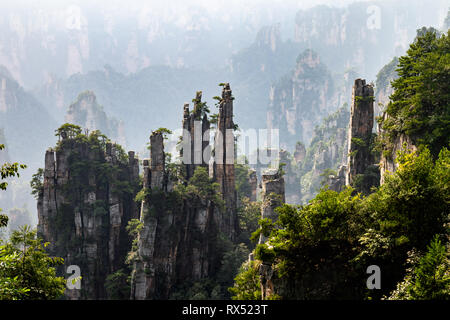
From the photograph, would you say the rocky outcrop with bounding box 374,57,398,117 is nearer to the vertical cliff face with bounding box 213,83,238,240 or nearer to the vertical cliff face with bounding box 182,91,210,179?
the vertical cliff face with bounding box 213,83,238,240

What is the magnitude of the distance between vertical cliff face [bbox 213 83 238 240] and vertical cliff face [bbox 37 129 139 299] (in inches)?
405

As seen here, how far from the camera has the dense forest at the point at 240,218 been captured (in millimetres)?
11688

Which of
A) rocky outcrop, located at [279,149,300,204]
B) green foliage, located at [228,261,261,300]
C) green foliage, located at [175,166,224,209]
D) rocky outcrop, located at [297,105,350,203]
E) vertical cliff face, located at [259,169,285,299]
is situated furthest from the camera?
rocky outcrop, located at [279,149,300,204]

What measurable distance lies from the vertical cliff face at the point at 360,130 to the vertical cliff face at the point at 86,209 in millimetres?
23951

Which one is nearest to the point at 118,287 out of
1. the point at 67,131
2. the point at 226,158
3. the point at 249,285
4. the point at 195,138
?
the point at 226,158

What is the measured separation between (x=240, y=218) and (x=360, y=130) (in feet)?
56.5

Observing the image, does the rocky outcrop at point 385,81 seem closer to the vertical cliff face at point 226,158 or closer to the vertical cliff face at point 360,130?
the vertical cliff face at point 226,158

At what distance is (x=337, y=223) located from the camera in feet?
41.3

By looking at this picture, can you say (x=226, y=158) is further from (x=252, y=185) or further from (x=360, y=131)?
(x=252, y=185)

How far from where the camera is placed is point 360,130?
36719 millimetres

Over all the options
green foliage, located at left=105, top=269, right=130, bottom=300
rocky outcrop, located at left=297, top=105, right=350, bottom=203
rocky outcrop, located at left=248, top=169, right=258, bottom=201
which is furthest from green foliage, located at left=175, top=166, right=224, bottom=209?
rocky outcrop, located at left=297, top=105, right=350, bottom=203

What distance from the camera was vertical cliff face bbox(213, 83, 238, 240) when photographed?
4350cm

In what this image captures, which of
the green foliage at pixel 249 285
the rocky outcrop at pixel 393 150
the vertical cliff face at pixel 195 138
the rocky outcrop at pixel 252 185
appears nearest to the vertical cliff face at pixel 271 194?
the vertical cliff face at pixel 195 138
